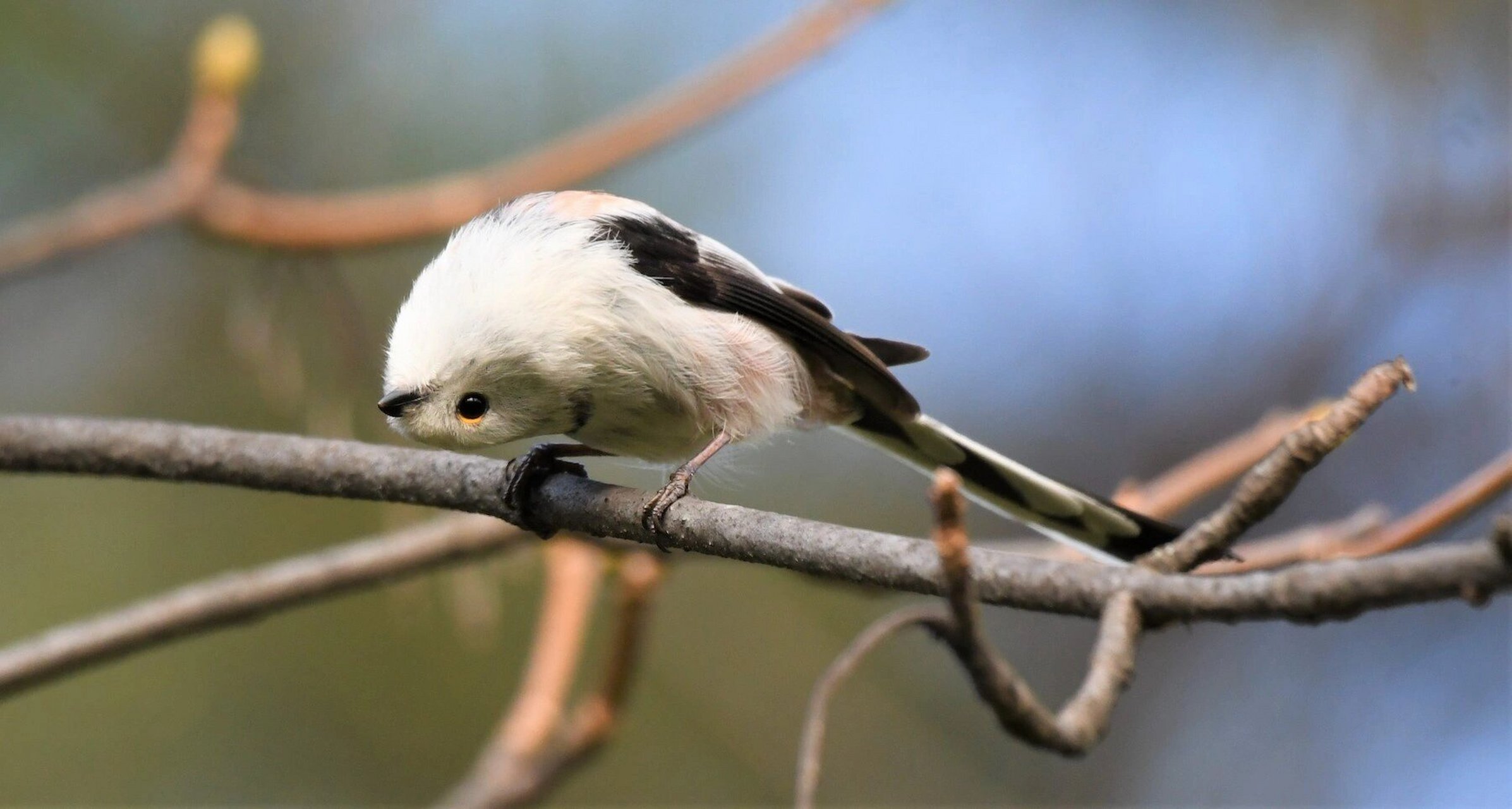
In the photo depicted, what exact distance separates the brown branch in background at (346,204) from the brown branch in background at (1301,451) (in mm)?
2493

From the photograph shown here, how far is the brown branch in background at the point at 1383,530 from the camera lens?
2371 millimetres

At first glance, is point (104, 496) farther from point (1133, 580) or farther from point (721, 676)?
point (1133, 580)

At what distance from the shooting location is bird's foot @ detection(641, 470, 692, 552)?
222 cm

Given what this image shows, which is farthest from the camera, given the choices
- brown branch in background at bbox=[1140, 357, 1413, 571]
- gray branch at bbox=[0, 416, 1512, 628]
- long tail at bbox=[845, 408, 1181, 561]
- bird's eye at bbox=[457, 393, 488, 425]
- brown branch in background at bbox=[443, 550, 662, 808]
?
brown branch in background at bbox=[443, 550, 662, 808]

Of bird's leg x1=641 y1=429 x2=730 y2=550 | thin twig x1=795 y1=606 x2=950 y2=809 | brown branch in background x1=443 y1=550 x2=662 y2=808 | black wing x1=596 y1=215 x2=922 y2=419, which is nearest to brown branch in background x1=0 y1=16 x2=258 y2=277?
black wing x1=596 y1=215 x2=922 y2=419

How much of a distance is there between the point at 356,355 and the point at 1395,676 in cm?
451

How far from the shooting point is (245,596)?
313 centimetres

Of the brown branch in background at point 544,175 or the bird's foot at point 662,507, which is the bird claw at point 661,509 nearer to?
the bird's foot at point 662,507

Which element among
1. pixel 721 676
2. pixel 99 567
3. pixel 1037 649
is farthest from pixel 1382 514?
pixel 99 567

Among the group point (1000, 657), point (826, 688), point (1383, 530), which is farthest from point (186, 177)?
point (1383, 530)

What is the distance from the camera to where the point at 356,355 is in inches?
168

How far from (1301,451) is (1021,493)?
129 cm

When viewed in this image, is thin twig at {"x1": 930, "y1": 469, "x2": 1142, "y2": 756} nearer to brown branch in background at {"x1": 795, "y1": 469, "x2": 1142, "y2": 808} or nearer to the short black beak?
brown branch in background at {"x1": 795, "y1": 469, "x2": 1142, "y2": 808}

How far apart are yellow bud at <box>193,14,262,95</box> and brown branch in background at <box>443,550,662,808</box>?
1.94 metres
